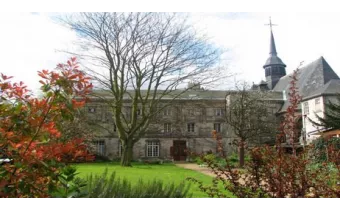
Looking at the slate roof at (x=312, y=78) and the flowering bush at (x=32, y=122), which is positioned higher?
the slate roof at (x=312, y=78)

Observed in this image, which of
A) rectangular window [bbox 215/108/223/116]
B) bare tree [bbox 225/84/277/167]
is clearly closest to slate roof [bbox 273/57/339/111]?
bare tree [bbox 225/84/277/167]

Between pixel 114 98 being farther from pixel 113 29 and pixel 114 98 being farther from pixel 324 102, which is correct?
pixel 324 102

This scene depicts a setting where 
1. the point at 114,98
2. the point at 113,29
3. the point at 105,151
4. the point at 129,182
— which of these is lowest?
the point at 129,182

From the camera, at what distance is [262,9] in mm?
3209

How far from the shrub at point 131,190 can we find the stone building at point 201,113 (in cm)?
77

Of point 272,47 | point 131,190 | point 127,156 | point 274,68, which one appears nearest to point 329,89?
point 272,47

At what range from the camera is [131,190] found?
2.90 m

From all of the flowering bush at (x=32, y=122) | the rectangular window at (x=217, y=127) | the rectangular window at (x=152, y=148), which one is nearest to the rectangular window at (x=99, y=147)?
the rectangular window at (x=152, y=148)

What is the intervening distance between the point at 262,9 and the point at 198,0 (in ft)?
2.56

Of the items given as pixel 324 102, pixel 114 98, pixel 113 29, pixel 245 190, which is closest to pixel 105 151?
pixel 114 98

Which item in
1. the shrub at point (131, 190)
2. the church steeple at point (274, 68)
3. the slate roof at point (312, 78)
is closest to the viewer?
the shrub at point (131, 190)

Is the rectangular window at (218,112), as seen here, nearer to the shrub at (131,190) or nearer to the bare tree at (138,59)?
the bare tree at (138,59)

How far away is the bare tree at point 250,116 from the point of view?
3734 millimetres

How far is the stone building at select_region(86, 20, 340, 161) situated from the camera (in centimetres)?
380
